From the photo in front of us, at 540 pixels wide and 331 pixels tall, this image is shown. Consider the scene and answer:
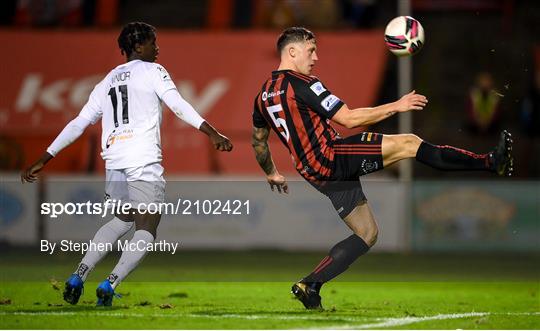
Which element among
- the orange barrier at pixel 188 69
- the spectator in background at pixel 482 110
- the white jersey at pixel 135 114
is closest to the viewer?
the white jersey at pixel 135 114

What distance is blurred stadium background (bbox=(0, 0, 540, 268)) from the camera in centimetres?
1795

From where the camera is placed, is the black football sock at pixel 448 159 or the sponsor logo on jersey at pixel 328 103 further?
the sponsor logo on jersey at pixel 328 103

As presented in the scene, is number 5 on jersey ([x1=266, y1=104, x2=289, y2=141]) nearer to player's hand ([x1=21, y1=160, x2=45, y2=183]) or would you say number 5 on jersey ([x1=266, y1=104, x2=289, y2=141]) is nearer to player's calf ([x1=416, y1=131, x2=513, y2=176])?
player's calf ([x1=416, y1=131, x2=513, y2=176])

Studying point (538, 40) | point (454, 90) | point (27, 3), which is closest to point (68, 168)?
point (27, 3)

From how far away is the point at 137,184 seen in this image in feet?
30.5

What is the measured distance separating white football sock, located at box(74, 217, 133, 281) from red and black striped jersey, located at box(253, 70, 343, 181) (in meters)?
1.49

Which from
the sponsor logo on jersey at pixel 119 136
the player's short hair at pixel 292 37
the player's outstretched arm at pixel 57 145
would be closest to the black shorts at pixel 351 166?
the player's short hair at pixel 292 37

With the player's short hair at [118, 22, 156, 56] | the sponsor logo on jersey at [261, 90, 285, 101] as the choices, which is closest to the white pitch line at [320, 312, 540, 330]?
the sponsor logo on jersey at [261, 90, 285, 101]

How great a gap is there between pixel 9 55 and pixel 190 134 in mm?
3516

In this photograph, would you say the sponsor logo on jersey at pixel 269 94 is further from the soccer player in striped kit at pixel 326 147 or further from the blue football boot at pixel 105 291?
the blue football boot at pixel 105 291

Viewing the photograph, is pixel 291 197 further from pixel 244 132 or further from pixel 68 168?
pixel 68 168

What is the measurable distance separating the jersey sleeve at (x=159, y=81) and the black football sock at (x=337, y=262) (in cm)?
183

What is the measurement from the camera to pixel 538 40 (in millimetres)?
23359

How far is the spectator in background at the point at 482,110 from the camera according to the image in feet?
66.4
